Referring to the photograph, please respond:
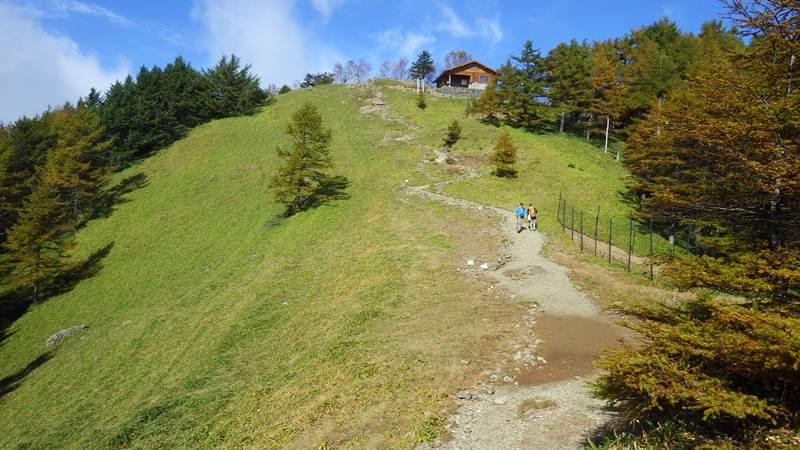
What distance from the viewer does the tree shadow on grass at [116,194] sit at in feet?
176

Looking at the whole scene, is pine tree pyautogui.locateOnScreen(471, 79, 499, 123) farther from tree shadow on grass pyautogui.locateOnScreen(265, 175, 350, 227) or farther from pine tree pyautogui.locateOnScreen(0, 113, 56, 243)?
pine tree pyautogui.locateOnScreen(0, 113, 56, 243)

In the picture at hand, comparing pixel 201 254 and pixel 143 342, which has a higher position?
pixel 201 254

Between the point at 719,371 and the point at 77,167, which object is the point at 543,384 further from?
the point at 77,167

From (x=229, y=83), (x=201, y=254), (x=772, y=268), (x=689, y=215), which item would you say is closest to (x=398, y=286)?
(x=689, y=215)

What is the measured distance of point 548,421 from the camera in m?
11.2

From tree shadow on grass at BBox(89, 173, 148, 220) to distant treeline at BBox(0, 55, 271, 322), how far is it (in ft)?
0.82

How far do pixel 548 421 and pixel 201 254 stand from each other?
35405 millimetres

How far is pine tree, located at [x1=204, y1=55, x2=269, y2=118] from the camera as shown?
76125 millimetres

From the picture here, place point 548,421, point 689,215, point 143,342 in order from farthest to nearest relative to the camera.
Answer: point 143,342 → point 548,421 → point 689,215

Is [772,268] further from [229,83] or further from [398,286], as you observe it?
[229,83]

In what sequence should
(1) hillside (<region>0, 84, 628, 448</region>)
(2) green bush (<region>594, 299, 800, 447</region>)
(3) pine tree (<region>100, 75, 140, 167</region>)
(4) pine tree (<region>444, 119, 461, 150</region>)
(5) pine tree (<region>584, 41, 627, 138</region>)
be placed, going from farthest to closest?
(3) pine tree (<region>100, 75, 140, 167</region>) → (5) pine tree (<region>584, 41, 627, 138</region>) → (4) pine tree (<region>444, 119, 461, 150</region>) → (1) hillside (<region>0, 84, 628, 448</region>) → (2) green bush (<region>594, 299, 800, 447</region>)

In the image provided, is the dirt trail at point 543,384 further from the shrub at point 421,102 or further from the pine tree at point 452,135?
the shrub at point 421,102

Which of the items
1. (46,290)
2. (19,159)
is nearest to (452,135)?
(46,290)

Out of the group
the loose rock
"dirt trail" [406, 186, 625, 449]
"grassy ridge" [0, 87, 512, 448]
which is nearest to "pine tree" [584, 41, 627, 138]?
"grassy ridge" [0, 87, 512, 448]
